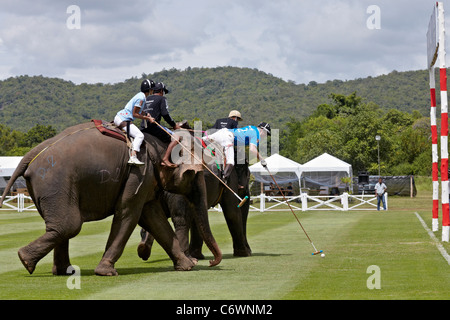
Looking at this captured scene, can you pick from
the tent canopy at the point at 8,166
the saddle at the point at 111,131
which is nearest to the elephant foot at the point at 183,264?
the saddle at the point at 111,131

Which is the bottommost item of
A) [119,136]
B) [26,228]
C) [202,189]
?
[26,228]

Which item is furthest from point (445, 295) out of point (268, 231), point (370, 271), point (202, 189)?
point (268, 231)

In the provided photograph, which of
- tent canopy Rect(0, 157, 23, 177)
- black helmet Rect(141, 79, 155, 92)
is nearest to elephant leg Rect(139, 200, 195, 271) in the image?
black helmet Rect(141, 79, 155, 92)

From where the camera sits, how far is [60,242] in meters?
15.3

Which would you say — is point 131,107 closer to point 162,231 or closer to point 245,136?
point 162,231

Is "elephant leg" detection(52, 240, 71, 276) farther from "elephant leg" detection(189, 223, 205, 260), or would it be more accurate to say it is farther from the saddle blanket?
"elephant leg" detection(189, 223, 205, 260)

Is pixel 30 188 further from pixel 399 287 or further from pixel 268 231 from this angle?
pixel 268 231

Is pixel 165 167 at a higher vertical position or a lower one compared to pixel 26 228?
higher

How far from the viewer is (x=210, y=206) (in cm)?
1966
